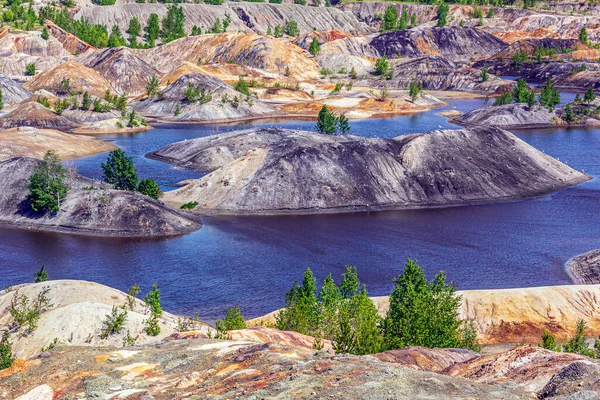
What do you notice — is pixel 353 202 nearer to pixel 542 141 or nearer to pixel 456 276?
pixel 456 276

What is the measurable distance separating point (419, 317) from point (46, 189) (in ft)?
184

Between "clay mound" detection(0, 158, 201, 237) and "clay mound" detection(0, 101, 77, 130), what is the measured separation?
219 feet

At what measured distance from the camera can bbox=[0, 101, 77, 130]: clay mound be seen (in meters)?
156

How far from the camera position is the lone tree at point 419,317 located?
1895 inches

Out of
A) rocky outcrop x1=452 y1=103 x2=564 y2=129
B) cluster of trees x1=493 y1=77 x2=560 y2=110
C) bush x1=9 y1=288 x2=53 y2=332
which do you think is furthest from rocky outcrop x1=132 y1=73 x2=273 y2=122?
bush x1=9 y1=288 x2=53 y2=332

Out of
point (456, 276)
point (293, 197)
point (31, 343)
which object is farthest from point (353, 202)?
point (31, 343)

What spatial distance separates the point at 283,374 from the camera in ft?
101

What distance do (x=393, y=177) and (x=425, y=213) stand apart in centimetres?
961

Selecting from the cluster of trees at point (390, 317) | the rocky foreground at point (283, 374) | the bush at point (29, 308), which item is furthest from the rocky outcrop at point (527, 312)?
the rocky foreground at point (283, 374)

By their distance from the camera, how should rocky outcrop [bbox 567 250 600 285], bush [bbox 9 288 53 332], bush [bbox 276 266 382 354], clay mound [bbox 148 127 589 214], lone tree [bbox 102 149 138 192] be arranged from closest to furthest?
bush [bbox 276 266 382 354] → bush [bbox 9 288 53 332] → rocky outcrop [bbox 567 250 600 285] → lone tree [bbox 102 149 138 192] → clay mound [bbox 148 127 589 214]

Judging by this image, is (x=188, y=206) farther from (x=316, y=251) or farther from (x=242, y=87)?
(x=242, y=87)

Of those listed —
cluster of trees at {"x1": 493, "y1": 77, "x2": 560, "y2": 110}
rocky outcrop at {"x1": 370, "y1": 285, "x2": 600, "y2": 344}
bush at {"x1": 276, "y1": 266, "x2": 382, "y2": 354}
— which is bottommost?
rocky outcrop at {"x1": 370, "y1": 285, "x2": 600, "y2": 344}

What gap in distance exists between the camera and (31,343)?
4691 cm

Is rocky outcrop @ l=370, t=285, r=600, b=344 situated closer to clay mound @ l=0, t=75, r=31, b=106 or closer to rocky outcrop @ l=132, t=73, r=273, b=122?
rocky outcrop @ l=132, t=73, r=273, b=122
